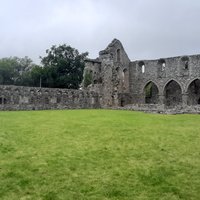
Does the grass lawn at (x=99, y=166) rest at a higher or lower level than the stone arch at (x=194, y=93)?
lower

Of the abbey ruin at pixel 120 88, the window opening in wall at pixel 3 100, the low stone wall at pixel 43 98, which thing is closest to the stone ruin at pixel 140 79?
the abbey ruin at pixel 120 88

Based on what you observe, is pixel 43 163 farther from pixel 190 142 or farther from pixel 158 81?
pixel 158 81

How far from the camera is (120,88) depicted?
4222 centimetres

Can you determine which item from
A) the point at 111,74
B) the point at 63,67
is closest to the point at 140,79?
the point at 111,74

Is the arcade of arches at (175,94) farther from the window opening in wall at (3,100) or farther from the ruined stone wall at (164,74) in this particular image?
the window opening in wall at (3,100)

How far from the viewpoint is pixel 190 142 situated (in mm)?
10219

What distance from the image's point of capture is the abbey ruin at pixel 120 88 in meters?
32.1

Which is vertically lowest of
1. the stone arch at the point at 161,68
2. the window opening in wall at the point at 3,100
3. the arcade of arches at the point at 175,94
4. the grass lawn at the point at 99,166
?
the grass lawn at the point at 99,166

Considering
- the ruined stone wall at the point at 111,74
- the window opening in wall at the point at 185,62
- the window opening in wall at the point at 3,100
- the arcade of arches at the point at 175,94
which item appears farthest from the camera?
the arcade of arches at the point at 175,94

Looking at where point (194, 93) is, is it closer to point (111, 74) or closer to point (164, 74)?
point (164, 74)

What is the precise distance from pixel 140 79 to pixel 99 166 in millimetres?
36256

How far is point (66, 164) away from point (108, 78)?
3077 centimetres

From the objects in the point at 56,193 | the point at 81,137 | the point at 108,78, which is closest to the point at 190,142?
the point at 81,137

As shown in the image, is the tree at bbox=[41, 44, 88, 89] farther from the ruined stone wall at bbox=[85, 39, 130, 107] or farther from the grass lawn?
the grass lawn
